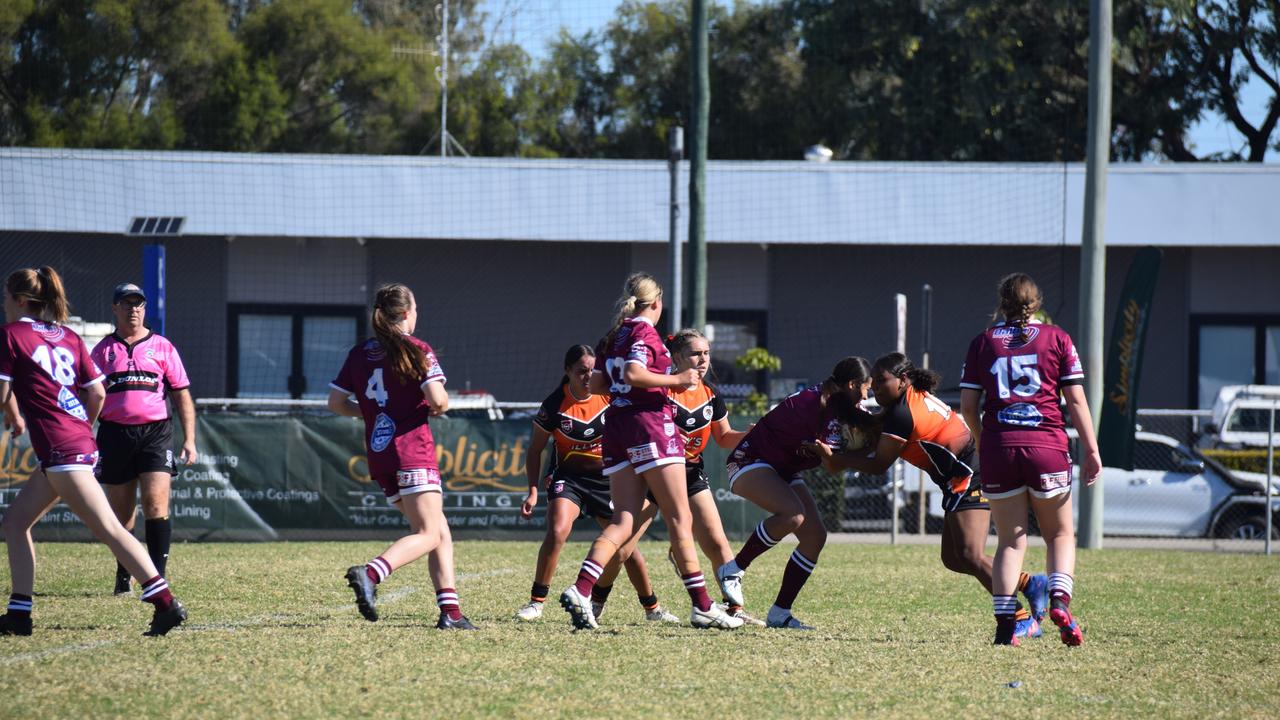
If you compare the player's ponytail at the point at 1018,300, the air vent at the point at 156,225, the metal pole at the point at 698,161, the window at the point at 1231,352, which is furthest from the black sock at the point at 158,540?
the window at the point at 1231,352

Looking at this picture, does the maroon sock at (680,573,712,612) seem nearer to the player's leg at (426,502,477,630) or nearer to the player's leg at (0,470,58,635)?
the player's leg at (426,502,477,630)

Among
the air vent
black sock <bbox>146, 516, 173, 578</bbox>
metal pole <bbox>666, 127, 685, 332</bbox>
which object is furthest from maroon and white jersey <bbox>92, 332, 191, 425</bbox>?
the air vent

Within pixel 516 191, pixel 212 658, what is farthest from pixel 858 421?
pixel 516 191

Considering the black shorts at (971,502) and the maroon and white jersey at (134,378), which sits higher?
the maroon and white jersey at (134,378)

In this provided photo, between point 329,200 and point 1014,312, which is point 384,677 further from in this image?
point 329,200

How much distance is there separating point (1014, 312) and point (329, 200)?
18.6 m

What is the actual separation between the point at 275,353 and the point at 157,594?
18976 mm

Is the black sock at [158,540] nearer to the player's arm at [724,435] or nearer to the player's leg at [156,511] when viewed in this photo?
the player's leg at [156,511]

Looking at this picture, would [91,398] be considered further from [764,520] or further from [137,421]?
[764,520]

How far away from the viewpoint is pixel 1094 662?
6.61 metres

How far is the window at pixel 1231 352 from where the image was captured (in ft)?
82.0

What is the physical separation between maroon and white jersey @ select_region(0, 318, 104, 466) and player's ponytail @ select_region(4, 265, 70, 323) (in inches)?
2.8

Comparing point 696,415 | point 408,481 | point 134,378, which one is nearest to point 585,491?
point 696,415

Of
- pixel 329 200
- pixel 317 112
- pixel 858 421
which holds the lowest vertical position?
pixel 858 421
